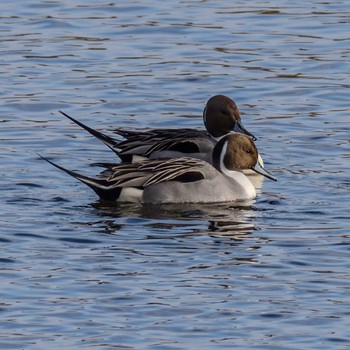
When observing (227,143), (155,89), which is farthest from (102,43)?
(227,143)

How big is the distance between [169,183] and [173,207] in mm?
251

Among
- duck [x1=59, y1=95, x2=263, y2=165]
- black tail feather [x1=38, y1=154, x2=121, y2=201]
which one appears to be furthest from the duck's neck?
black tail feather [x1=38, y1=154, x2=121, y2=201]

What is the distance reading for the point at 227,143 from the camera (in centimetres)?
1465

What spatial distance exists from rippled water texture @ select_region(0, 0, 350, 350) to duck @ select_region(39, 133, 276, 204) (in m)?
0.15

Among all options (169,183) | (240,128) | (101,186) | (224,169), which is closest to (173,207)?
(169,183)

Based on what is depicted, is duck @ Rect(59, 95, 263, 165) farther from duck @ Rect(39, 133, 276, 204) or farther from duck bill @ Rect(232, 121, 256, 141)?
duck @ Rect(39, 133, 276, 204)

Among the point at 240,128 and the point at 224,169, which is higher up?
the point at 240,128

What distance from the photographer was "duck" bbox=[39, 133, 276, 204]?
1392cm

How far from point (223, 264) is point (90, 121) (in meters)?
5.40

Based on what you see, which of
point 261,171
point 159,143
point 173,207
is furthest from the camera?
point 159,143

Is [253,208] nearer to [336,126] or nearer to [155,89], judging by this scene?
[336,126]

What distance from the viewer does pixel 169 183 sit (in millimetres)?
13969

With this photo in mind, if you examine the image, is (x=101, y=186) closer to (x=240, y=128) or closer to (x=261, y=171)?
(x=261, y=171)

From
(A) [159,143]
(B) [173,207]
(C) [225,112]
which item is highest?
(C) [225,112]
